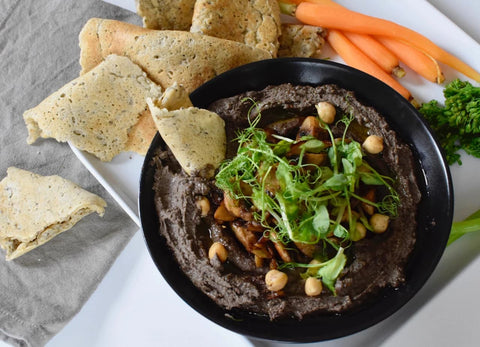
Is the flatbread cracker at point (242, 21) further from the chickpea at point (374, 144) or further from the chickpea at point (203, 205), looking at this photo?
the chickpea at point (203, 205)

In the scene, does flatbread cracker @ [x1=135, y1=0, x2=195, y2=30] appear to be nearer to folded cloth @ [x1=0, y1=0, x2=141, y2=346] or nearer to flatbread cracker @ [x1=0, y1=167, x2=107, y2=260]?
folded cloth @ [x1=0, y1=0, x2=141, y2=346]

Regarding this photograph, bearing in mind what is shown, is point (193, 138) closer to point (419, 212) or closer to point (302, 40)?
point (302, 40)

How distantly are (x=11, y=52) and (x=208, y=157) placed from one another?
2.06 metres

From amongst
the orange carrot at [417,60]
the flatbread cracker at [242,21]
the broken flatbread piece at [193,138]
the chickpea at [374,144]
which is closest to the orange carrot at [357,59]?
the orange carrot at [417,60]

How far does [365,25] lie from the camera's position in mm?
3207

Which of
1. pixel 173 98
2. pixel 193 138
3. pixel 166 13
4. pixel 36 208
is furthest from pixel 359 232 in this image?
pixel 36 208

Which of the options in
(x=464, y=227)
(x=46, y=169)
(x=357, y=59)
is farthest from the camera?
(x=46, y=169)

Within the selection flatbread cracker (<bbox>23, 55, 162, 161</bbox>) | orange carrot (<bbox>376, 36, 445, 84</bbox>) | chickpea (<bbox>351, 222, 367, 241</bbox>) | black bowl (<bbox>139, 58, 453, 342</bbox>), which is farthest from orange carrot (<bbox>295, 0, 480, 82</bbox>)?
chickpea (<bbox>351, 222, 367, 241</bbox>)

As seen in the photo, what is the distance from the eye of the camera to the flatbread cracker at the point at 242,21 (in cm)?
314

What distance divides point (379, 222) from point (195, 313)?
139 centimetres

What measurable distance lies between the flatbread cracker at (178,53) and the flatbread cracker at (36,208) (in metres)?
0.92

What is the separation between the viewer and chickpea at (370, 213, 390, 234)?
2510 millimetres

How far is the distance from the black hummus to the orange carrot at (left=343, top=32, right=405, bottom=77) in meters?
0.61

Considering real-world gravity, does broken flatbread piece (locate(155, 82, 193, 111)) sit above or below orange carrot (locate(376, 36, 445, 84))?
below
